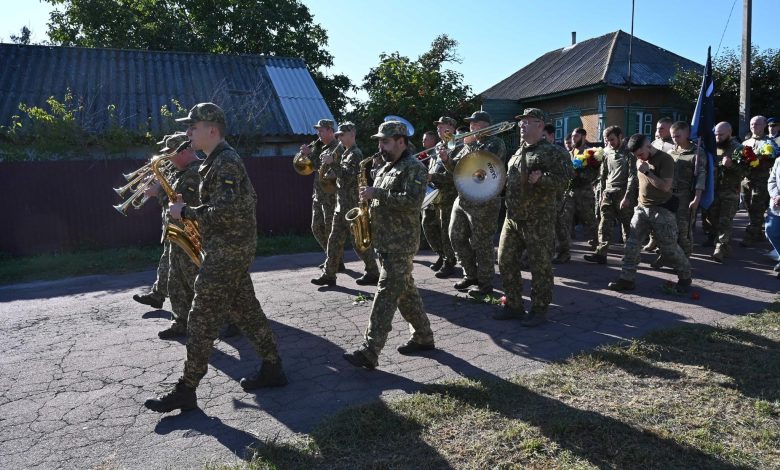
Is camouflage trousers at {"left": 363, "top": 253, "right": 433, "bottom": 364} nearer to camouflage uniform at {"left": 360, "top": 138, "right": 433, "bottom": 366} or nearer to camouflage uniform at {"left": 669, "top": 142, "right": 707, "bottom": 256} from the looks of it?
camouflage uniform at {"left": 360, "top": 138, "right": 433, "bottom": 366}

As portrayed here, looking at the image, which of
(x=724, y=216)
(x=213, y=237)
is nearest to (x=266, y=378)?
(x=213, y=237)

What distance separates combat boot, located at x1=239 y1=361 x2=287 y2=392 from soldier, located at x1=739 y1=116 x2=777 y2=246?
8.60 meters

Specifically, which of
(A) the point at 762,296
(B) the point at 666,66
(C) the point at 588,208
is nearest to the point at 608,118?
(B) the point at 666,66

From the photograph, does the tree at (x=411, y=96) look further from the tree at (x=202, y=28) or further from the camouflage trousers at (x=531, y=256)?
the camouflage trousers at (x=531, y=256)

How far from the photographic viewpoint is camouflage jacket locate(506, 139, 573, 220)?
220 inches

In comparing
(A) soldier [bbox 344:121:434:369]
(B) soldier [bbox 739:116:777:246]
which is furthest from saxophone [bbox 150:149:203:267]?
(B) soldier [bbox 739:116:777:246]

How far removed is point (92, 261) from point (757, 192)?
11.7m

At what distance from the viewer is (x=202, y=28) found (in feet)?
80.9

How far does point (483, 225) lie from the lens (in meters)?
6.69

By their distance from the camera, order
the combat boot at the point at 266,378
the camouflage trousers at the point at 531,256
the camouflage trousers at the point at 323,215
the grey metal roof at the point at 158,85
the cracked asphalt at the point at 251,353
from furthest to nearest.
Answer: the grey metal roof at the point at 158,85, the camouflage trousers at the point at 323,215, the camouflage trousers at the point at 531,256, the combat boot at the point at 266,378, the cracked asphalt at the point at 251,353

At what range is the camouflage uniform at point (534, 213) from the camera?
→ 5.60m

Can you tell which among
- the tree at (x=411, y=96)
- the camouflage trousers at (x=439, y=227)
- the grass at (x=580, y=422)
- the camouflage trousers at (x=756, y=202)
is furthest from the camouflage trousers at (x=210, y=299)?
the tree at (x=411, y=96)

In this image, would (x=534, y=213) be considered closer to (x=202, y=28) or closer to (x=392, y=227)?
(x=392, y=227)

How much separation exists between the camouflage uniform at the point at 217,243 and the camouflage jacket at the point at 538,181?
2768 millimetres
